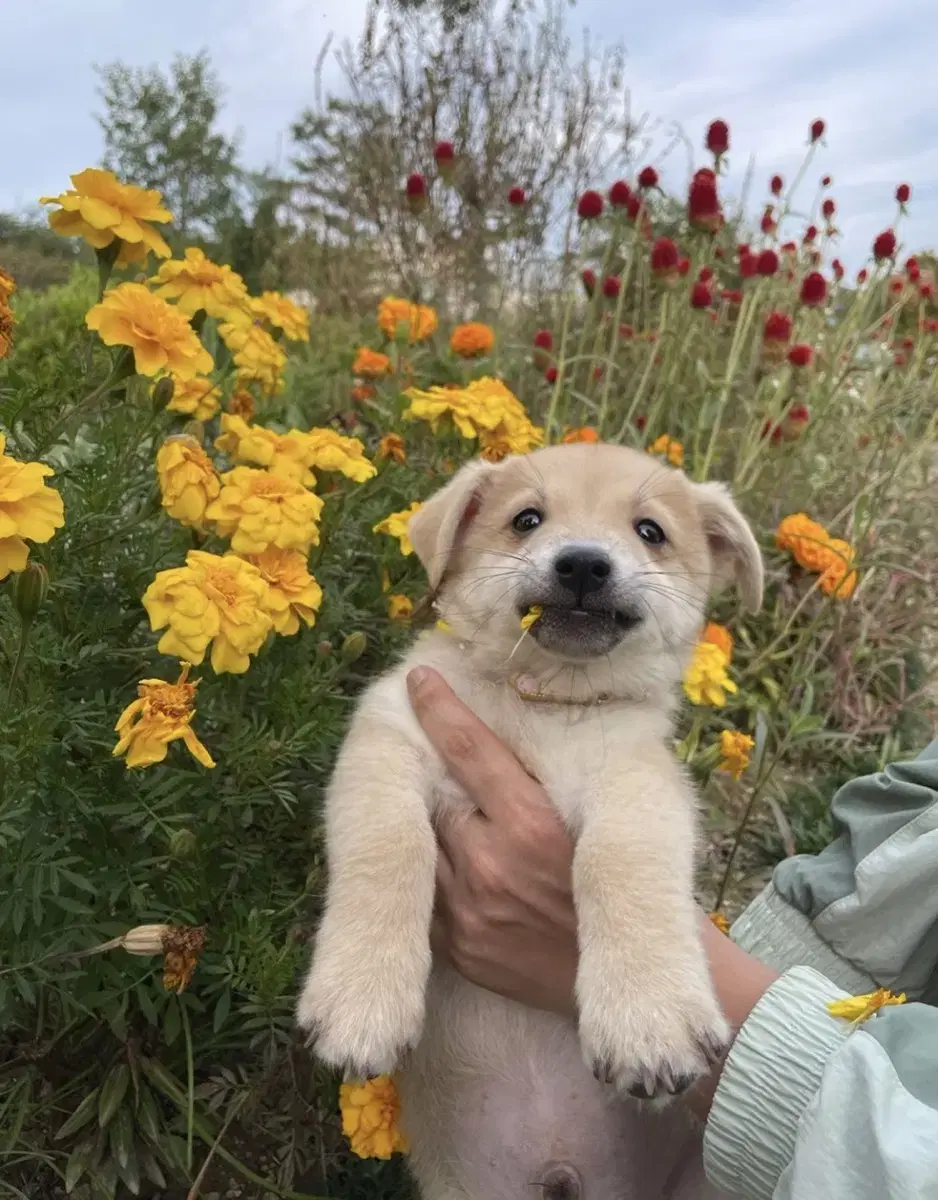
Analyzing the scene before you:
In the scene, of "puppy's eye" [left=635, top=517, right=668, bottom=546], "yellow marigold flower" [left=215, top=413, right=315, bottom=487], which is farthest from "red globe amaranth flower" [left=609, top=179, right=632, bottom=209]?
"yellow marigold flower" [left=215, top=413, right=315, bottom=487]

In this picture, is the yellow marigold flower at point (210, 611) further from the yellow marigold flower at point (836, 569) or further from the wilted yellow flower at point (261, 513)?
the yellow marigold flower at point (836, 569)

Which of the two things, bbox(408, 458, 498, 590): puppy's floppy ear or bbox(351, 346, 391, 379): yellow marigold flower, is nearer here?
bbox(408, 458, 498, 590): puppy's floppy ear

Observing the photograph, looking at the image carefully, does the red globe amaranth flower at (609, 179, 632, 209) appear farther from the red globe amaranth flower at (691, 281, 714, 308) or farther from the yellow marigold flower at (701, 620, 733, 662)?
the yellow marigold flower at (701, 620, 733, 662)

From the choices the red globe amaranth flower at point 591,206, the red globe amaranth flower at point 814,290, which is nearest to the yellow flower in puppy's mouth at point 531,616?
the red globe amaranth flower at point 591,206

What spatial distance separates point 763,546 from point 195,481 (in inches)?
114

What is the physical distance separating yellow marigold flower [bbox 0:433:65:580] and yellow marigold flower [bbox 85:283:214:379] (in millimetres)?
389

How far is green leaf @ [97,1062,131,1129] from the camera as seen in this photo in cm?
154

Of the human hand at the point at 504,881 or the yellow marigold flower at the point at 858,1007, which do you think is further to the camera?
the human hand at the point at 504,881

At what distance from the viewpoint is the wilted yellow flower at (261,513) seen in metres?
1.47

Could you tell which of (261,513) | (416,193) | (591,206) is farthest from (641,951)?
(416,193)

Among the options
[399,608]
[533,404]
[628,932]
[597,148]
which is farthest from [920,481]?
[628,932]

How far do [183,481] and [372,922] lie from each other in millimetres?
772

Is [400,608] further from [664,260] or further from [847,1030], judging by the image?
[664,260]

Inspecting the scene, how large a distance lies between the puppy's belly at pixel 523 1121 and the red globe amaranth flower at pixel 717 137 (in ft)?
9.39
